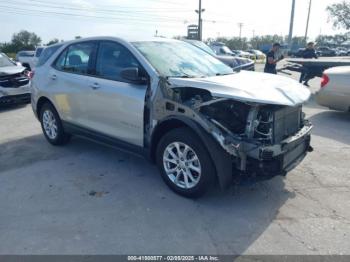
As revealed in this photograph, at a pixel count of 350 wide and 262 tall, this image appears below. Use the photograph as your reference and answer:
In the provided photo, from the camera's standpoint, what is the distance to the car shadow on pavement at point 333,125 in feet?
21.0

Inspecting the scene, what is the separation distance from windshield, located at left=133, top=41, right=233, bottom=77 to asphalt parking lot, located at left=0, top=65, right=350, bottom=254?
1462mm

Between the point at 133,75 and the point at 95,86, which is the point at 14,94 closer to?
the point at 95,86

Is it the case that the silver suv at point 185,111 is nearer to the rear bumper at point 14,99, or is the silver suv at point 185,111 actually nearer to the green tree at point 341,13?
the rear bumper at point 14,99

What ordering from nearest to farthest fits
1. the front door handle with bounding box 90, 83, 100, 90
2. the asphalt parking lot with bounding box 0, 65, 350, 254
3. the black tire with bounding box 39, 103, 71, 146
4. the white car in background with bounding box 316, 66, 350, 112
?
the asphalt parking lot with bounding box 0, 65, 350, 254, the front door handle with bounding box 90, 83, 100, 90, the black tire with bounding box 39, 103, 71, 146, the white car in background with bounding box 316, 66, 350, 112

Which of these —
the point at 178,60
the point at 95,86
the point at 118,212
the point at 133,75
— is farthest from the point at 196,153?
the point at 95,86

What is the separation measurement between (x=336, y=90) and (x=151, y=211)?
5.87 m

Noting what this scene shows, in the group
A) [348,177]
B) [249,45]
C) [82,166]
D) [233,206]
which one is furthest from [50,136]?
[249,45]

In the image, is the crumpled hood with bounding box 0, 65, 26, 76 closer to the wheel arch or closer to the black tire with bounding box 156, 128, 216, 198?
the black tire with bounding box 156, 128, 216, 198

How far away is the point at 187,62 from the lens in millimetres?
4391

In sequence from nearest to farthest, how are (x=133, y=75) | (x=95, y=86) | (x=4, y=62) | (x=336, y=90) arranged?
(x=133, y=75) → (x=95, y=86) → (x=336, y=90) → (x=4, y=62)

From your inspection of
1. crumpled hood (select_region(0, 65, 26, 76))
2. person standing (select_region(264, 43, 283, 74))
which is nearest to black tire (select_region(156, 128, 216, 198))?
crumpled hood (select_region(0, 65, 26, 76))

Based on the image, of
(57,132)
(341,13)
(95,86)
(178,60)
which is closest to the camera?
(178,60)

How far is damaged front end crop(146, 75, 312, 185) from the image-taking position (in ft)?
11.0

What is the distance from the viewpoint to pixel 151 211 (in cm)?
362
